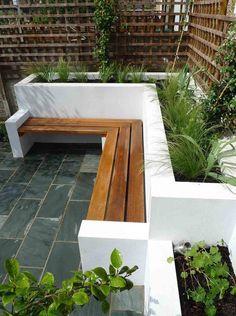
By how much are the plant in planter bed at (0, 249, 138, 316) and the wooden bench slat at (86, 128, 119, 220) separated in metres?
0.98

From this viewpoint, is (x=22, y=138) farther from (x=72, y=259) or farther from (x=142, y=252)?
(x=142, y=252)

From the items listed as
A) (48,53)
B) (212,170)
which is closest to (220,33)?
(212,170)

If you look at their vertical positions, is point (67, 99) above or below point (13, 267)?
below

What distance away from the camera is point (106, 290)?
29.6 inches

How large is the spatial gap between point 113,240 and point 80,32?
382cm

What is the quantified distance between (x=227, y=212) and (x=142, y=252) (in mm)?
604

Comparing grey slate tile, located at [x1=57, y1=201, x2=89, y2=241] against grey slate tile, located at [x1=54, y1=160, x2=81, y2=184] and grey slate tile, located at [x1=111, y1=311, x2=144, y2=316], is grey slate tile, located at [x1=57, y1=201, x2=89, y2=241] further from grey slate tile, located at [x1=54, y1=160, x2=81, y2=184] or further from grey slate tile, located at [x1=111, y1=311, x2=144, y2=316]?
grey slate tile, located at [x1=111, y1=311, x2=144, y2=316]

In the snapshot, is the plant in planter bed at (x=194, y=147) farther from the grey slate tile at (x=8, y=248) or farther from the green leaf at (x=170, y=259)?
the grey slate tile at (x=8, y=248)

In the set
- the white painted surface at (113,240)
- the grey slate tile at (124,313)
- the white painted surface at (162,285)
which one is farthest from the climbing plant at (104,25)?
the grey slate tile at (124,313)

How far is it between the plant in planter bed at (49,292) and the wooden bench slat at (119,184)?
3.26 ft

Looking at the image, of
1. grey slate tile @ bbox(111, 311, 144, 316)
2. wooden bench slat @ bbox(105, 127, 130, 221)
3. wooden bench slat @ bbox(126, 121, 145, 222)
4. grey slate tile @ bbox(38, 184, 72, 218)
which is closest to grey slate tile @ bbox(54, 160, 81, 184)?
grey slate tile @ bbox(38, 184, 72, 218)

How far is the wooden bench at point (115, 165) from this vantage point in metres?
1.86

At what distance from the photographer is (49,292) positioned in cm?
78

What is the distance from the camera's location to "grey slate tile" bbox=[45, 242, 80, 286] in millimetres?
1943
